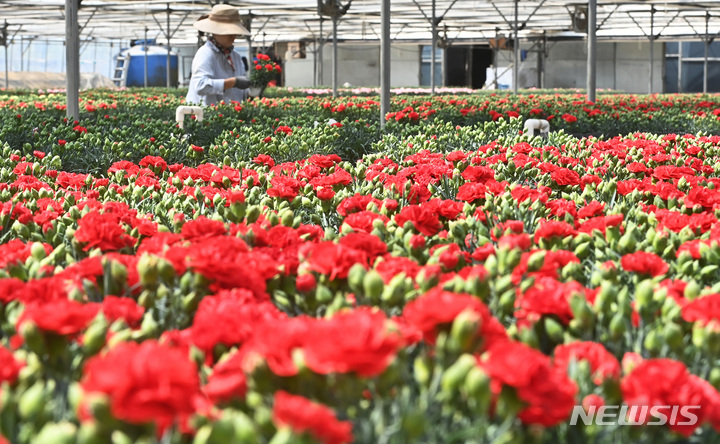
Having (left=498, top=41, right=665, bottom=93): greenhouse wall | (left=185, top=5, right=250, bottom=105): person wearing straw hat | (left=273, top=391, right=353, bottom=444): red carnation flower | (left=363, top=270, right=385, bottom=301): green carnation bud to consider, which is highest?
(left=498, top=41, right=665, bottom=93): greenhouse wall

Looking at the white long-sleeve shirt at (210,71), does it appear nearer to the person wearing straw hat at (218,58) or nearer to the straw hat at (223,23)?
the person wearing straw hat at (218,58)

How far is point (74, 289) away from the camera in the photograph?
167 cm

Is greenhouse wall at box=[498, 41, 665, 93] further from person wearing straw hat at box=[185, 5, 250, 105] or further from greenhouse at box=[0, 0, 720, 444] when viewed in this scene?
greenhouse at box=[0, 0, 720, 444]

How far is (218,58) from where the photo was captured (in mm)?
8266

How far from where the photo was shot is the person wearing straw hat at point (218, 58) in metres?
8.16

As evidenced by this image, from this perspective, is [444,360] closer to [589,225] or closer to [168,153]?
[589,225]

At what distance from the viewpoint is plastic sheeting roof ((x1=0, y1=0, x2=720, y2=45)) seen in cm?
2452

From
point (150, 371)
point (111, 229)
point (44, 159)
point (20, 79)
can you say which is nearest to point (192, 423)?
point (150, 371)

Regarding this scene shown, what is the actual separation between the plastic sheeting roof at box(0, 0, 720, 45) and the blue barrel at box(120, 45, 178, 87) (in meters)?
1.01

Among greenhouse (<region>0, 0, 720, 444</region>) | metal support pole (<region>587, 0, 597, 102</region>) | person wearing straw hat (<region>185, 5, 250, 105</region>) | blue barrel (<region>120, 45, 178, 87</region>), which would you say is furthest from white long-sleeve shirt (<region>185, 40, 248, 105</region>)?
blue barrel (<region>120, 45, 178, 87</region>)

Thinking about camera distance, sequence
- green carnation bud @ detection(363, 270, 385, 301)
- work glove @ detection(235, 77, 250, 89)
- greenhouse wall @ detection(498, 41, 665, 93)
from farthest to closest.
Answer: greenhouse wall @ detection(498, 41, 665, 93)
work glove @ detection(235, 77, 250, 89)
green carnation bud @ detection(363, 270, 385, 301)

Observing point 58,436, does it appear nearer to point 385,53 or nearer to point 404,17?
point 385,53

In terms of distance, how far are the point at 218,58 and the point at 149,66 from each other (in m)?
34.1

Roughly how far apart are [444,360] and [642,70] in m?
39.1
